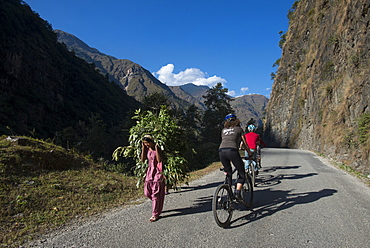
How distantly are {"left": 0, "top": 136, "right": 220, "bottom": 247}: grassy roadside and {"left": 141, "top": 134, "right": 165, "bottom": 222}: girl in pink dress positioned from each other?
1283 mm

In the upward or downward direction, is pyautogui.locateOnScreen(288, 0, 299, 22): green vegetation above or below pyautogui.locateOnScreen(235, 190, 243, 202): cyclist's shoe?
above

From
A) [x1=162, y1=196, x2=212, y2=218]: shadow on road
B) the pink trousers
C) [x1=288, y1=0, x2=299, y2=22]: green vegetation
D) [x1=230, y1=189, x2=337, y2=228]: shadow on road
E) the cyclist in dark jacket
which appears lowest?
[x1=162, y1=196, x2=212, y2=218]: shadow on road

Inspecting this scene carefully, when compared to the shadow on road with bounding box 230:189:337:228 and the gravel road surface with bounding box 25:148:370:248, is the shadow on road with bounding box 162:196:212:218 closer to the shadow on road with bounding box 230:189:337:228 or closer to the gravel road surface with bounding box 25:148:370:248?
the gravel road surface with bounding box 25:148:370:248

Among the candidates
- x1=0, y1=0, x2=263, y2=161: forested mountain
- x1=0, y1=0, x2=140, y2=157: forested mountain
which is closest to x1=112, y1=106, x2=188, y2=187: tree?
x1=0, y1=0, x2=263, y2=161: forested mountain

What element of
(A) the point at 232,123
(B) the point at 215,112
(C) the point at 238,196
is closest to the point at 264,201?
(C) the point at 238,196

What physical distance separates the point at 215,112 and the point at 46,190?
3758 centimetres

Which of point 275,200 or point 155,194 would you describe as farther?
point 275,200

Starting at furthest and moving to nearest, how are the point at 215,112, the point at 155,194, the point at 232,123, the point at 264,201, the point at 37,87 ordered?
the point at 37,87 < the point at 215,112 < the point at 264,201 < the point at 232,123 < the point at 155,194

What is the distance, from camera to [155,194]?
183 inches

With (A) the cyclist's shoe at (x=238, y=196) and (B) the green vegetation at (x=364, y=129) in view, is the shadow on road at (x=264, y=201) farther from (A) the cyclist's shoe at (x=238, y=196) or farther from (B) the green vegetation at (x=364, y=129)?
(B) the green vegetation at (x=364, y=129)

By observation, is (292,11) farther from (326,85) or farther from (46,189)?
(46,189)

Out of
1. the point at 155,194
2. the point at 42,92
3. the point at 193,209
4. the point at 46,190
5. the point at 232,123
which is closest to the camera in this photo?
the point at 155,194

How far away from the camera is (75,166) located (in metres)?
7.73

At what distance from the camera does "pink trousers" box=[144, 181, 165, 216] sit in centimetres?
461
